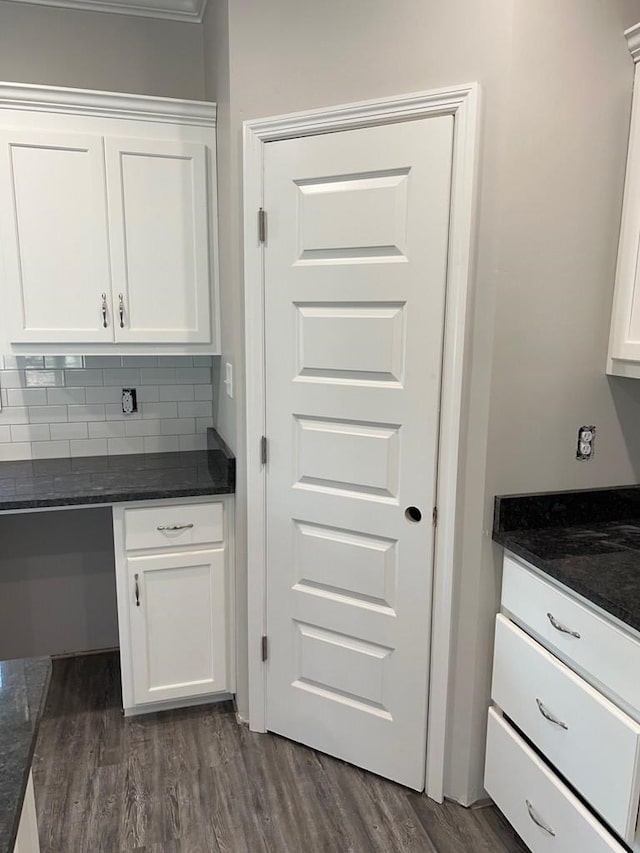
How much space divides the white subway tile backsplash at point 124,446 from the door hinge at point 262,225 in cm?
113

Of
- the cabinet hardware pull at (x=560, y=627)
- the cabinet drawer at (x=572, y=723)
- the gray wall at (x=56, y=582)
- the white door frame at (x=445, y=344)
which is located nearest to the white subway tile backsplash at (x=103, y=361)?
the gray wall at (x=56, y=582)

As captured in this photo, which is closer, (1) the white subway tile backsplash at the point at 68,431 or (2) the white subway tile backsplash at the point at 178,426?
(1) the white subway tile backsplash at the point at 68,431

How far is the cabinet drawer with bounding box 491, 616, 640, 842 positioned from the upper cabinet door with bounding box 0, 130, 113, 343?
1785 mm

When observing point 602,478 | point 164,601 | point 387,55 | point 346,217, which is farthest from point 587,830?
point 387,55

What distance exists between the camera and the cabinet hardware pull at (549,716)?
60.8 inches

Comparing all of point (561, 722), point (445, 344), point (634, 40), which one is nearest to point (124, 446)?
point (445, 344)

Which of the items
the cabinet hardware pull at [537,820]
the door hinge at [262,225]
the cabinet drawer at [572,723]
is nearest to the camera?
the cabinet drawer at [572,723]

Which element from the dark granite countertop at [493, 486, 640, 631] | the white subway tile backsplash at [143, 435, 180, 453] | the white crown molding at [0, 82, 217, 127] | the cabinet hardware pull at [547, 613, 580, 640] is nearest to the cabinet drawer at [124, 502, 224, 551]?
the white subway tile backsplash at [143, 435, 180, 453]

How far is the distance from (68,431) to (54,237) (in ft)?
2.65

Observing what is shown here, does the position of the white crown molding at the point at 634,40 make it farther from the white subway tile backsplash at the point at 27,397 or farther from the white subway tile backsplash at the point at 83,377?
the white subway tile backsplash at the point at 27,397

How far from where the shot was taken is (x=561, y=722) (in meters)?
1.55

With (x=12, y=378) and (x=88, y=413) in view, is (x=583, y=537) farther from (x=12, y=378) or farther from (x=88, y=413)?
(x=12, y=378)

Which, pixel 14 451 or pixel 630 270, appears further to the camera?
pixel 14 451

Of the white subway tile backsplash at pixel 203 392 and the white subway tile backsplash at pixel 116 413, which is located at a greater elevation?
the white subway tile backsplash at pixel 203 392
